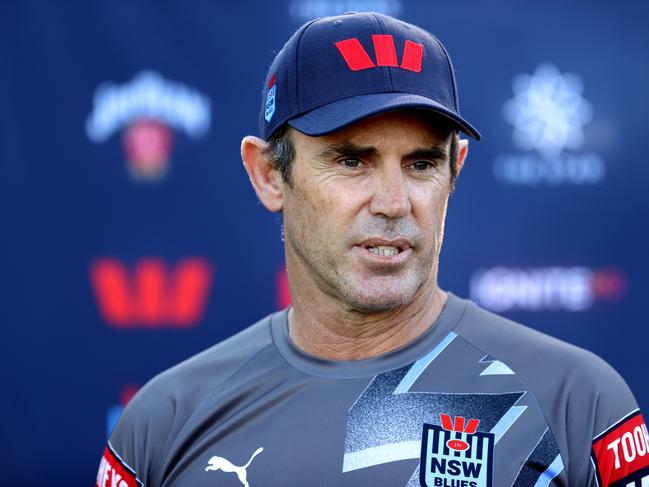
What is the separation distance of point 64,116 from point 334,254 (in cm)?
152

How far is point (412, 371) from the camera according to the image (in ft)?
4.78

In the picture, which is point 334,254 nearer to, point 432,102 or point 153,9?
point 432,102

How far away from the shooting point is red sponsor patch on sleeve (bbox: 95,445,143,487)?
5.04 ft

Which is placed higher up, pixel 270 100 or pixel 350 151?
pixel 270 100

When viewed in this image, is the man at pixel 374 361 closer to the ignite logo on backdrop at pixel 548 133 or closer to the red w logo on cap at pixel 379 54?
the red w logo on cap at pixel 379 54

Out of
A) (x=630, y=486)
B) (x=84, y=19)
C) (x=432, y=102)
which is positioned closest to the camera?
(x=630, y=486)

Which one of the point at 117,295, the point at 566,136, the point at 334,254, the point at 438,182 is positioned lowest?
the point at 334,254

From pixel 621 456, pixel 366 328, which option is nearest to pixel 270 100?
pixel 366 328

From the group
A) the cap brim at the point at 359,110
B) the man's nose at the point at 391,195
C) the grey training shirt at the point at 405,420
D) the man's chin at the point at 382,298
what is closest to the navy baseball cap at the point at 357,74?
the cap brim at the point at 359,110

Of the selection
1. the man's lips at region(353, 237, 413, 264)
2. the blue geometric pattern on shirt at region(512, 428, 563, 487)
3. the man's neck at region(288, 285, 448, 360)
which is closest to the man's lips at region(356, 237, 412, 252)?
the man's lips at region(353, 237, 413, 264)

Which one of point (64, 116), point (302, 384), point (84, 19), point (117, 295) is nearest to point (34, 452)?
point (117, 295)

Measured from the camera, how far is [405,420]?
1406mm

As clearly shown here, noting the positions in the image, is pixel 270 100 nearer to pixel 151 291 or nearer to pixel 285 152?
pixel 285 152

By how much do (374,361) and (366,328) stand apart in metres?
0.06
